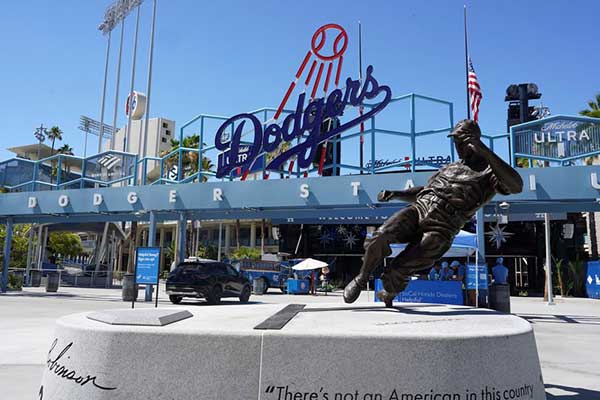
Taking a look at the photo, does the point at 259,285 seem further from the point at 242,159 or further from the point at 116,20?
the point at 116,20

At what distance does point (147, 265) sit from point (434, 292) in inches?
352

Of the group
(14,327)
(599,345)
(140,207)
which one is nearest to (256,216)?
(140,207)

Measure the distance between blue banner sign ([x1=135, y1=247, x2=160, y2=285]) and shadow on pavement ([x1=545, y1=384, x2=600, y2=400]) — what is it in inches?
429

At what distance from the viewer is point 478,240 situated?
14.9 meters

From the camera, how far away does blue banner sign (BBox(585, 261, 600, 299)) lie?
85.6ft

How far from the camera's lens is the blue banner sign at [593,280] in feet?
85.6

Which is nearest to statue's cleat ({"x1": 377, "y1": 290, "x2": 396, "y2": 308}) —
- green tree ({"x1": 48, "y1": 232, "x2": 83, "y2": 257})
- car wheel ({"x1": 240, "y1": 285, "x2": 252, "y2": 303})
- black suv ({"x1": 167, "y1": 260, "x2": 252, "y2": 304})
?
black suv ({"x1": 167, "y1": 260, "x2": 252, "y2": 304})

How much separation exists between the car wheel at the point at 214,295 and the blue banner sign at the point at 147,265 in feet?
11.6

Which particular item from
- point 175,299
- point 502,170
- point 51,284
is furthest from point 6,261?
point 502,170

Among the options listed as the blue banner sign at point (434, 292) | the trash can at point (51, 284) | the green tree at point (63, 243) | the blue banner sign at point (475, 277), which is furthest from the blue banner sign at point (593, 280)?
the green tree at point (63, 243)

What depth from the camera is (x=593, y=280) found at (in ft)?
87.8

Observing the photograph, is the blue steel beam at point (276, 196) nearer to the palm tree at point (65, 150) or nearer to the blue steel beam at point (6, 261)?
the blue steel beam at point (6, 261)

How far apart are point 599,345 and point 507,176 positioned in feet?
20.8
